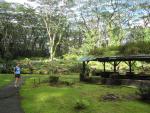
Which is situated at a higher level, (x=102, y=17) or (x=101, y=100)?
(x=102, y=17)

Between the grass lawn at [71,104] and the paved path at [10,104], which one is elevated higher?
the paved path at [10,104]

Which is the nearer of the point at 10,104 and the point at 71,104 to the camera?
the point at 10,104

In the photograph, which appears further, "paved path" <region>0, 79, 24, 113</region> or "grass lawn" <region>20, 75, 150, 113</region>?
"grass lawn" <region>20, 75, 150, 113</region>

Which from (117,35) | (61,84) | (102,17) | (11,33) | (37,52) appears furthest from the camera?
(37,52)

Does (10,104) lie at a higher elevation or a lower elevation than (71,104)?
higher

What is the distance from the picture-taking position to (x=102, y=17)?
66.8 metres

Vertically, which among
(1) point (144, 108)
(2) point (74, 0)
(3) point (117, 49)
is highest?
(2) point (74, 0)

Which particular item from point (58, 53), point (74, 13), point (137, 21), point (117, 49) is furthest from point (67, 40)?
point (117, 49)

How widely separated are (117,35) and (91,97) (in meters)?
43.2

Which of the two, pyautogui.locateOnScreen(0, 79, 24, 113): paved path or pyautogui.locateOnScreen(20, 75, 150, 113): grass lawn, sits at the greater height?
pyautogui.locateOnScreen(0, 79, 24, 113): paved path

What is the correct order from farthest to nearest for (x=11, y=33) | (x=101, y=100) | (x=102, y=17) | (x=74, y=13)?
(x=11, y=33) < (x=74, y=13) < (x=102, y=17) < (x=101, y=100)

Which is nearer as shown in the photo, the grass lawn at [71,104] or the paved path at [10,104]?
the paved path at [10,104]

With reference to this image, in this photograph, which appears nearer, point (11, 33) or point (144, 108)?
point (144, 108)

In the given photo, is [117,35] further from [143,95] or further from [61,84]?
[143,95]
